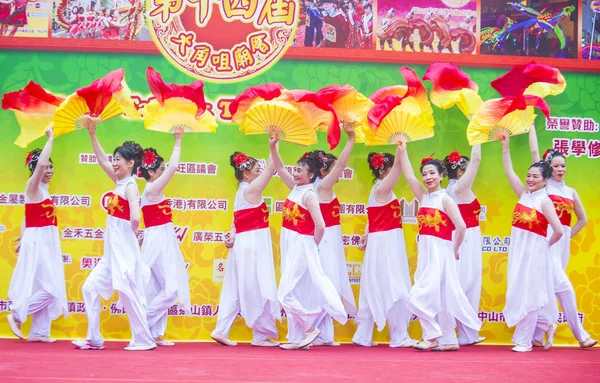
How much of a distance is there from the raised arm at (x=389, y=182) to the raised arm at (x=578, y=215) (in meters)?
1.65

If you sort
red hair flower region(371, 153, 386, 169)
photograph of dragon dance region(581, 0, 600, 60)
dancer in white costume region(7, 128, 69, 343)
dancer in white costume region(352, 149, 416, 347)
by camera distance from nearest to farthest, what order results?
dancer in white costume region(7, 128, 69, 343) < dancer in white costume region(352, 149, 416, 347) < red hair flower region(371, 153, 386, 169) < photograph of dragon dance region(581, 0, 600, 60)

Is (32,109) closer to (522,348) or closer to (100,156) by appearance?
(100,156)

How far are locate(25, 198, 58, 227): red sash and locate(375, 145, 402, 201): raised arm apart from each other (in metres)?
2.95

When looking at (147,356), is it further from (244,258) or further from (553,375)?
(553,375)

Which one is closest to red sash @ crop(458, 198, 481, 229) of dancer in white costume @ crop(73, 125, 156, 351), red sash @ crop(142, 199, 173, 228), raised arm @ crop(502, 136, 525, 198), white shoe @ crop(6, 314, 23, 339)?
raised arm @ crop(502, 136, 525, 198)

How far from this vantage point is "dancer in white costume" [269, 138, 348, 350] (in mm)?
7320

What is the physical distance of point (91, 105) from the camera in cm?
738

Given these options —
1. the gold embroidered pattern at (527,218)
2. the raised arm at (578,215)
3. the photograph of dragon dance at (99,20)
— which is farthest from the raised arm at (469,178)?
the photograph of dragon dance at (99,20)

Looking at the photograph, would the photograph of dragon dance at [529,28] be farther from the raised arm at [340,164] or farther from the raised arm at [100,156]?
the raised arm at [100,156]

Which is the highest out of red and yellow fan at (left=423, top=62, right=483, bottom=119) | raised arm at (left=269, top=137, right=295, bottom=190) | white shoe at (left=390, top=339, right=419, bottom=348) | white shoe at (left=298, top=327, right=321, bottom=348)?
red and yellow fan at (left=423, top=62, right=483, bottom=119)

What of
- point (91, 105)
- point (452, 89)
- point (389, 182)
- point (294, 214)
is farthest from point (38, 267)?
point (452, 89)

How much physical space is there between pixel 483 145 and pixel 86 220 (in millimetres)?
3848

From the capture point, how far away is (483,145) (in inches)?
334

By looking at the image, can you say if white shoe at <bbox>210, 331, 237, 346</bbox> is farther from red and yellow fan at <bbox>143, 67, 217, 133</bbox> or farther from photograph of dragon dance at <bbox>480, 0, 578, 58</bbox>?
photograph of dragon dance at <bbox>480, 0, 578, 58</bbox>
